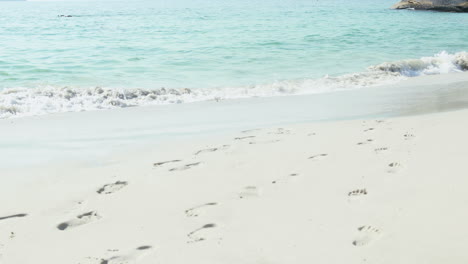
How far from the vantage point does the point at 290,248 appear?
260cm

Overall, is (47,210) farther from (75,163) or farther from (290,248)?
(290,248)

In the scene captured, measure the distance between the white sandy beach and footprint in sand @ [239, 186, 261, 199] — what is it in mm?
11

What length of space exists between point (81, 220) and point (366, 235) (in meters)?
Result: 1.88

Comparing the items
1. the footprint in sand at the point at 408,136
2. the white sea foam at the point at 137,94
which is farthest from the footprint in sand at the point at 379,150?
the white sea foam at the point at 137,94

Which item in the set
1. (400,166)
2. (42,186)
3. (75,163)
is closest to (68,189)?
(42,186)

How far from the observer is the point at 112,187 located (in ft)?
12.2

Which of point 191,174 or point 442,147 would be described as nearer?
point 191,174

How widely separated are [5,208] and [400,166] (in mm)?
3165

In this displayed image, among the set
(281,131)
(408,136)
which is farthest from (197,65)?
(408,136)

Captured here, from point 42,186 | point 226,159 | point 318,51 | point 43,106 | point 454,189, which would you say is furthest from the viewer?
point 318,51

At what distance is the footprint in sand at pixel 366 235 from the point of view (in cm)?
263

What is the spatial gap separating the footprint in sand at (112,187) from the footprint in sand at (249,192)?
1.00 m

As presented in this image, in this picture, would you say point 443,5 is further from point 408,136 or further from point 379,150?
point 379,150

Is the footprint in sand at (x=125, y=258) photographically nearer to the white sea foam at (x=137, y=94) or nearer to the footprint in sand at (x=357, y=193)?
the footprint in sand at (x=357, y=193)
